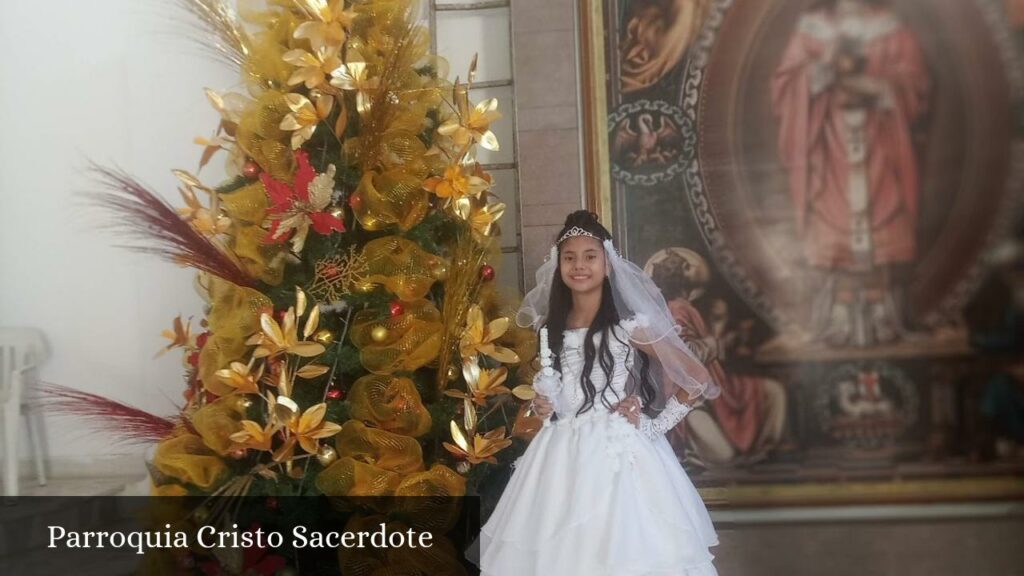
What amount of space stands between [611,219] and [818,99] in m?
0.82

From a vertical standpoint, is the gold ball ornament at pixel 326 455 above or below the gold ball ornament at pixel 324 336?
below

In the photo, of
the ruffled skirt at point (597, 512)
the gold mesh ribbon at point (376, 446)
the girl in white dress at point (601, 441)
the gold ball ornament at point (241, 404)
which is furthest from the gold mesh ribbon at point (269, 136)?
the ruffled skirt at point (597, 512)

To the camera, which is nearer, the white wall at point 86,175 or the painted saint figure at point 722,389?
the painted saint figure at point 722,389

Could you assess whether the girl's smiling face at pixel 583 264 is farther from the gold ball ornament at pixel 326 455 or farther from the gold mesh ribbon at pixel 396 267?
the gold ball ornament at pixel 326 455

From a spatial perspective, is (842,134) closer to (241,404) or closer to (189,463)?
(241,404)

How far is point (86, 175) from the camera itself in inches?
120

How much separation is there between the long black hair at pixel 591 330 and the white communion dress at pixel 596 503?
2cm

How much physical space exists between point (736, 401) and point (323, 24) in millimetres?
1816

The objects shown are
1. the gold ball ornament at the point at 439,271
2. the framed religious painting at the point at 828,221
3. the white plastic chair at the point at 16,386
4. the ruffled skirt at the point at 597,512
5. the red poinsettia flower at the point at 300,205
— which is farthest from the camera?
the white plastic chair at the point at 16,386

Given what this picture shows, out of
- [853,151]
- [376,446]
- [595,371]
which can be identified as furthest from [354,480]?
[853,151]

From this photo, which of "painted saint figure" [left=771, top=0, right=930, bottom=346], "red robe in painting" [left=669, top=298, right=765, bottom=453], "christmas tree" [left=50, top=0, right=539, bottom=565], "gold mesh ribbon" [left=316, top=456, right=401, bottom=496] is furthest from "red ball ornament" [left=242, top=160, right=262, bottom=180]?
"painted saint figure" [left=771, top=0, right=930, bottom=346]

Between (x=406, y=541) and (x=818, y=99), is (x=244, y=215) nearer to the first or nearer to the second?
(x=406, y=541)

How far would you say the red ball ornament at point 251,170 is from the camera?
85.1 inches

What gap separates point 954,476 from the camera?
8.90 ft
